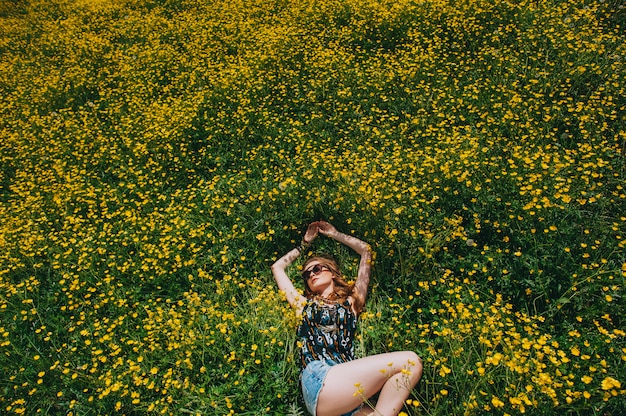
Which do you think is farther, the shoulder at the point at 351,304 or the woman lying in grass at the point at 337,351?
the shoulder at the point at 351,304

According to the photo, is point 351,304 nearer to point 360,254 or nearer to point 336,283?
point 336,283

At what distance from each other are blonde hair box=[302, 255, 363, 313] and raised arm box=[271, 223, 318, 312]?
0.15 m

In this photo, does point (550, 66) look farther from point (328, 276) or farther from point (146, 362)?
point (146, 362)

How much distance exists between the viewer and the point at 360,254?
14.6 ft

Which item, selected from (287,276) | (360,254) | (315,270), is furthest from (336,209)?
(287,276)

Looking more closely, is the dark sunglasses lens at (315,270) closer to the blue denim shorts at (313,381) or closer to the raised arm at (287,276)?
the raised arm at (287,276)

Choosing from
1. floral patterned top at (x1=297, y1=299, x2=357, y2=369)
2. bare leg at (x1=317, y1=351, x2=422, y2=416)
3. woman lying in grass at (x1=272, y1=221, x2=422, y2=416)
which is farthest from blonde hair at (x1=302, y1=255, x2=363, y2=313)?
bare leg at (x1=317, y1=351, x2=422, y2=416)

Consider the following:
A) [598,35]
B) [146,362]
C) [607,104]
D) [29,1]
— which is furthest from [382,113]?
[29,1]

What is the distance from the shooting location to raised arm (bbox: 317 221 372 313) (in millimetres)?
4151

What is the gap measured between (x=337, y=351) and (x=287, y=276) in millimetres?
1144

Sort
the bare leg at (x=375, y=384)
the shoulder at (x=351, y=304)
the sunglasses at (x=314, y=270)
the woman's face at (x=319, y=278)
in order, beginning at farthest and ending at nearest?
the sunglasses at (x=314, y=270)
the woman's face at (x=319, y=278)
the shoulder at (x=351, y=304)
the bare leg at (x=375, y=384)

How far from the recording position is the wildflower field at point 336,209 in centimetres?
353

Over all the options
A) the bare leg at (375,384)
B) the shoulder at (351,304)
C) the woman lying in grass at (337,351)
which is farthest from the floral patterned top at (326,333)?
the bare leg at (375,384)

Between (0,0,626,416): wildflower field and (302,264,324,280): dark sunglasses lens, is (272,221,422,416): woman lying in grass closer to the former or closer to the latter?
(302,264,324,280): dark sunglasses lens
